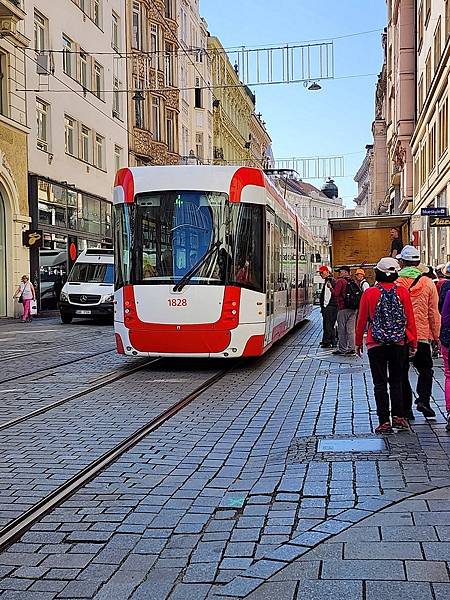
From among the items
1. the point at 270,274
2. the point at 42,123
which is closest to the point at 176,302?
the point at 270,274

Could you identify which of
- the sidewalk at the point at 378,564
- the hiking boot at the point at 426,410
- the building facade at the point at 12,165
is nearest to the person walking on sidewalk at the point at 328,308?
the hiking boot at the point at 426,410

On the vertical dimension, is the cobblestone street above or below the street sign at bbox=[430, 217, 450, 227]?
below

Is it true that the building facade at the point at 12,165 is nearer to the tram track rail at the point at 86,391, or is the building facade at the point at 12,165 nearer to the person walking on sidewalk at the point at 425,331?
the tram track rail at the point at 86,391

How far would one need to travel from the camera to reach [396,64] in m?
51.1

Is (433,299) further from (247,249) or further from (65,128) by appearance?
(65,128)

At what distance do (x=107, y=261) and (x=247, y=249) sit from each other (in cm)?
1637

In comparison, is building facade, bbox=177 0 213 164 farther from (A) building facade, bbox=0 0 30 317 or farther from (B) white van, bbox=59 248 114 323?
Answer: (B) white van, bbox=59 248 114 323

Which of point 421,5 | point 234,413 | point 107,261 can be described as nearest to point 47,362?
point 234,413

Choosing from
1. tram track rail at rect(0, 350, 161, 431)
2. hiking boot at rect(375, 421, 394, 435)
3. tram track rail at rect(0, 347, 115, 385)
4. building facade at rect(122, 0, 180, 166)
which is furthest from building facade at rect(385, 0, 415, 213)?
hiking boot at rect(375, 421, 394, 435)

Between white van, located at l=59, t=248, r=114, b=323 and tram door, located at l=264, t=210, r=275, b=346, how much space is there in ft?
43.4

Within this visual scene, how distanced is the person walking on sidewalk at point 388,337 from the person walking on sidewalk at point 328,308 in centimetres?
967

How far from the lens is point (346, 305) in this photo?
15859mm

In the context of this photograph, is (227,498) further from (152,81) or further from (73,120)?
(152,81)

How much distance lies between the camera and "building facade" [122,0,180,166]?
152 ft
